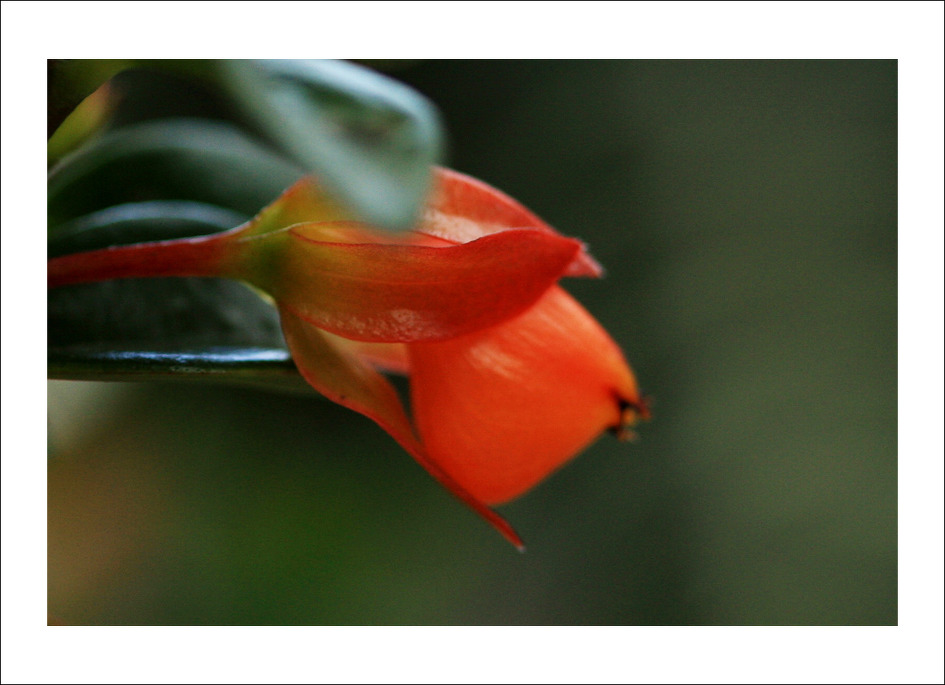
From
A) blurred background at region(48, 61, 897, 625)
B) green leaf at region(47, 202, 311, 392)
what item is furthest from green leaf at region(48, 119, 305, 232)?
blurred background at region(48, 61, 897, 625)

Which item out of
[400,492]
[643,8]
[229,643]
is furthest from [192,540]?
[643,8]

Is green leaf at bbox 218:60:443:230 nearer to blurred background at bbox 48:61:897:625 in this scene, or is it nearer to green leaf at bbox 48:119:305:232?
green leaf at bbox 48:119:305:232

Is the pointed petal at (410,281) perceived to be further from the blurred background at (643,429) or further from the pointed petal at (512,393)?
the blurred background at (643,429)

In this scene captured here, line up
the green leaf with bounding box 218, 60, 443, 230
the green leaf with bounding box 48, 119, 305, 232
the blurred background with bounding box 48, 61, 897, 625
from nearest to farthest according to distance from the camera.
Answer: the green leaf with bounding box 218, 60, 443, 230
the green leaf with bounding box 48, 119, 305, 232
the blurred background with bounding box 48, 61, 897, 625

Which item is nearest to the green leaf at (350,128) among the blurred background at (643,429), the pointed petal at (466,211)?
the pointed petal at (466,211)

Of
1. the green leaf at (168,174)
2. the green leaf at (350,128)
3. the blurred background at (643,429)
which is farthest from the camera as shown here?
the blurred background at (643,429)

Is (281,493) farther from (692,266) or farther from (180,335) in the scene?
(180,335)

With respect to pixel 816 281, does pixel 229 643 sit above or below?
below

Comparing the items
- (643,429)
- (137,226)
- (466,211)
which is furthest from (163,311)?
(643,429)
